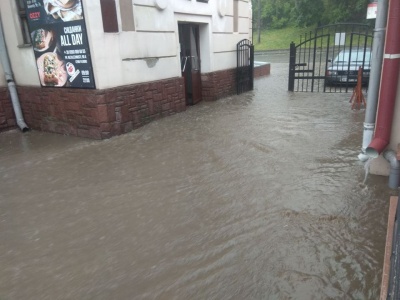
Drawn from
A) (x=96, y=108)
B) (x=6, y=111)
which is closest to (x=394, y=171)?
(x=96, y=108)

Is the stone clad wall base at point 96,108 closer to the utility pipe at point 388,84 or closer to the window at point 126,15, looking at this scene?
the window at point 126,15

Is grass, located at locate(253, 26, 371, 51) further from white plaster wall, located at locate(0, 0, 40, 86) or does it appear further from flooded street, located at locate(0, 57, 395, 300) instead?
flooded street, located at locate(0, 57, 395, 300)

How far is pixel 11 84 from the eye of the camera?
25.6ft

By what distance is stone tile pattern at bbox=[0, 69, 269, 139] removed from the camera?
22.2ft

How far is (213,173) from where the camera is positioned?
191 inches

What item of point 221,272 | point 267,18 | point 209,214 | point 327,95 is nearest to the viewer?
point 221,272

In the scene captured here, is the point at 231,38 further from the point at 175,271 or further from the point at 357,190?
the point at 175,271

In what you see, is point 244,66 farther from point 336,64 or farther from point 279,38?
point 279,38

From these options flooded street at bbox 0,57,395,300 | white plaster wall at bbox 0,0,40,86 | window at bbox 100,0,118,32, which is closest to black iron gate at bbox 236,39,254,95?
flooded street at bbox 0,57,395,300

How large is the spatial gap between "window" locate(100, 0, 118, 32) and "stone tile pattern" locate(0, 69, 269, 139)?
1.19 meters

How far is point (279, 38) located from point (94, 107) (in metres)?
41.8

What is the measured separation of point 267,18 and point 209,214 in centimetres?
5447

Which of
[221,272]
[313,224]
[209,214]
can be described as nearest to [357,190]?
[313,224]

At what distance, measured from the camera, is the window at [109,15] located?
6395 millimetres
